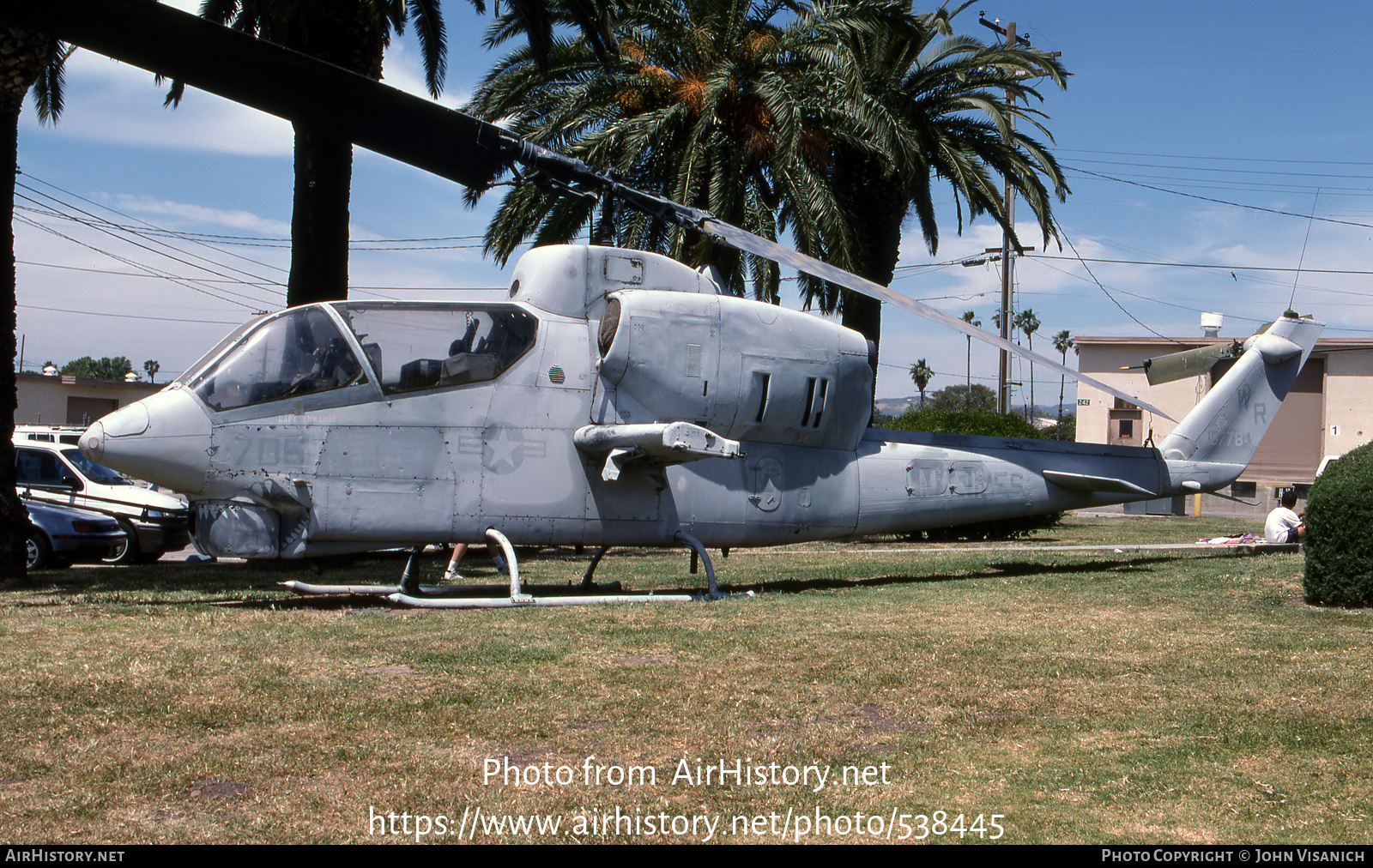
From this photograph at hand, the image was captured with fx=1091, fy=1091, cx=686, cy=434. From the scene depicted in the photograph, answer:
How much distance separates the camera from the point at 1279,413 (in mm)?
36906

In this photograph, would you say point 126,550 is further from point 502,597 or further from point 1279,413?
point 1279,413

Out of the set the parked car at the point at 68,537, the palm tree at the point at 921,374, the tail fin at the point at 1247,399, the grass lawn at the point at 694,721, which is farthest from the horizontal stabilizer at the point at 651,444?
the palm tree at the point at 921,374

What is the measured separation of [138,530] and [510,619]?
1100 cm

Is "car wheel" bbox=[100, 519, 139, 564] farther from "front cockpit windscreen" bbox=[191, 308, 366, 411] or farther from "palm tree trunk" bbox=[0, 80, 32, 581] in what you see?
"front cockpit windscreen" bbox=[191, 308, 366, 411]

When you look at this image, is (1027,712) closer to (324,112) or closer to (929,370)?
(324,112)

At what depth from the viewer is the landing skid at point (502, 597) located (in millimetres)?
8906

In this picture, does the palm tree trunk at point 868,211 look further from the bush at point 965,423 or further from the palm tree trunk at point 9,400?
the palm tree trunk at point 9,400

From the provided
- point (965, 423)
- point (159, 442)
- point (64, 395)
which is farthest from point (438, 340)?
point (64, 395)

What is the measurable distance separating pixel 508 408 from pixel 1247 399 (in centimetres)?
930

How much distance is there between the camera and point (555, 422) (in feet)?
30.9

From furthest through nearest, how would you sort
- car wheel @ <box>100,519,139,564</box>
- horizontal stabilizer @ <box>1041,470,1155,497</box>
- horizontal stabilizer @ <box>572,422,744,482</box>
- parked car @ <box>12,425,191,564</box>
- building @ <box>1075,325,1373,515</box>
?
building @ <box>1075,325,1373,515</box> → parked car @ <box>12,425,191,564</box> → car wheel @ <box>100,519,139,564</box> → horizontal stabilizer @ <box>1041,470,1155,497</box> → horizontal stabilizer @ <box>572,422,744,482</box>

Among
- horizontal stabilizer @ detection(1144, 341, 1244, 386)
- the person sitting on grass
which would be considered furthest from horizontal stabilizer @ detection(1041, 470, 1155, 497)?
the person sitting on grass

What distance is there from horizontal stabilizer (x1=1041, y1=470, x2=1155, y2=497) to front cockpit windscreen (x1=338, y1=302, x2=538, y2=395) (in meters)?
6.15

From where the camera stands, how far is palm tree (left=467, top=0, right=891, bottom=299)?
17.3 meters
